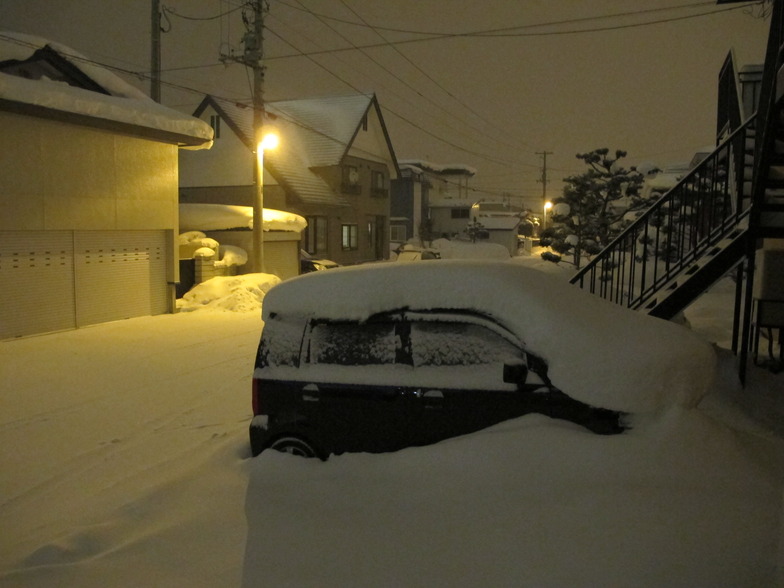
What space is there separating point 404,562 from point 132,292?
40.2 ft

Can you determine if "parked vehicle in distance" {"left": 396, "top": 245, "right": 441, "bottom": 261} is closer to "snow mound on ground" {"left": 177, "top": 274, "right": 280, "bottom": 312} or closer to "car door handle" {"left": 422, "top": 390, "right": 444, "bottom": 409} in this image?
"snow mound on ground" {"left": 177, "top": 274, "right": 280, "bottom": 312}

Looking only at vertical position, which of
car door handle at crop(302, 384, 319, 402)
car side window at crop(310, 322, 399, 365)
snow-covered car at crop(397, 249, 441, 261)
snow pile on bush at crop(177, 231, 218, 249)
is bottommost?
car door handle at crop(302, 384, 319, 402)

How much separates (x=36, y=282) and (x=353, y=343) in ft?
31.9

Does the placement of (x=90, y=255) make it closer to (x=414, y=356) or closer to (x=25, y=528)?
(x=25, y=528)

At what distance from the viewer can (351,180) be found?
1241 inches

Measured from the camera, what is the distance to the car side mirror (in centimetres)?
387

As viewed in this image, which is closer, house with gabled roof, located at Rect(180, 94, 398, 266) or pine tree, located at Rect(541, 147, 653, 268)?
pine tree, located at Rect(541, 147, 653, 268)

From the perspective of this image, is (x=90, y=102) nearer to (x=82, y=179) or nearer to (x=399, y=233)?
(x=82, y=179)

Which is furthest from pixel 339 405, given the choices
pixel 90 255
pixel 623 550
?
pixel 90 255

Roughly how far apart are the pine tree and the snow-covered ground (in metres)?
17.6

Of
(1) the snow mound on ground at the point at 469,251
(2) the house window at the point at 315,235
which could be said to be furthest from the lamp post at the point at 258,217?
(1) the snow mound on ground at the point at 469,251

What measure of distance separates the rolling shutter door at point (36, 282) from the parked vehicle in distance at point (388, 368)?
881 centimetres

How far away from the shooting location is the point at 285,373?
457cm

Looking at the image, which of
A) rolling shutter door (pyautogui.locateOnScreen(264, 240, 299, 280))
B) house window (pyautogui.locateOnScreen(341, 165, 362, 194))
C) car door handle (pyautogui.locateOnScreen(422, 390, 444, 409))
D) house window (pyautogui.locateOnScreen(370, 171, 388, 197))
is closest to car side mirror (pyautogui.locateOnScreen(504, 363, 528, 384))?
car door handle (pyautogui.locateOnScreen(422, 390, 444, 409))
